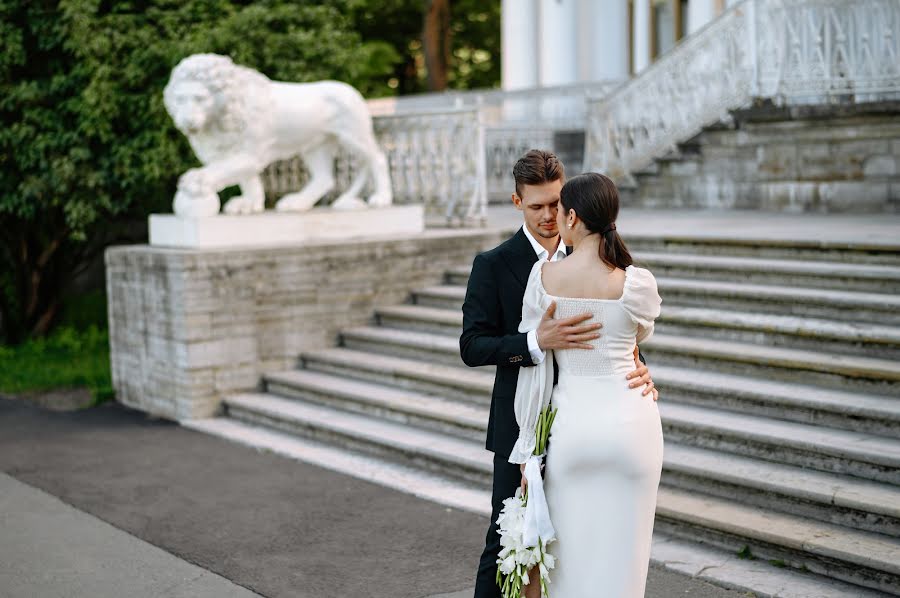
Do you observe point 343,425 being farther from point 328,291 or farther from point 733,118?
point 733,118

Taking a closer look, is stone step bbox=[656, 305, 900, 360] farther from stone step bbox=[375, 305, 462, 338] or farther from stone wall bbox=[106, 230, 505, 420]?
stone wall bbox=[106, 230, 505, 420]

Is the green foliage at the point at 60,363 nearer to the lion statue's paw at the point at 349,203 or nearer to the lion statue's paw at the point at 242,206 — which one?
the lion statue's paw at the point at 242,206

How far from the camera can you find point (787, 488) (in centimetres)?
608

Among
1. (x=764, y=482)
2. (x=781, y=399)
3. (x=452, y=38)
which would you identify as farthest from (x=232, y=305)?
(x=452, y=38)

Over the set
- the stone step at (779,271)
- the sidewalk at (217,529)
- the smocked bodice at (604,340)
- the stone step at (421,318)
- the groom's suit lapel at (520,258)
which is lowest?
the sidewalk at (217,529)

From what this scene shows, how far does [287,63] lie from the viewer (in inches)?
512

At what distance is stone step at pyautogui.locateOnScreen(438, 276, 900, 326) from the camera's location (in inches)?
305

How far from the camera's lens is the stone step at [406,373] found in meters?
8.73

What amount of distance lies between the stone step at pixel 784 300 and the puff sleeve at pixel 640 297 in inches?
170

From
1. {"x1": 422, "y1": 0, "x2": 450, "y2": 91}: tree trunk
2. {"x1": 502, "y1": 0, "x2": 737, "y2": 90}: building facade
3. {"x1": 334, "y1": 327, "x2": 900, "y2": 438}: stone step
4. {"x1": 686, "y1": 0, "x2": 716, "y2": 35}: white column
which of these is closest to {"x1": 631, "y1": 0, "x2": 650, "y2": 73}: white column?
{"x1": 502, "y1": 0, "x2": 737, "y2": 90}: building facade

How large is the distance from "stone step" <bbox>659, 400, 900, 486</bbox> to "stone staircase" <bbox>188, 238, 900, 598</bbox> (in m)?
0.01

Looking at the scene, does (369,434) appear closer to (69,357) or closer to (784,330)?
(784,330)

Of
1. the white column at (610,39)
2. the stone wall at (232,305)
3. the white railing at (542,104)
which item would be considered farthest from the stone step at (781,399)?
the white column at (610,39)

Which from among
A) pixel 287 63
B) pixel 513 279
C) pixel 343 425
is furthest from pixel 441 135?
pixel 513 279
